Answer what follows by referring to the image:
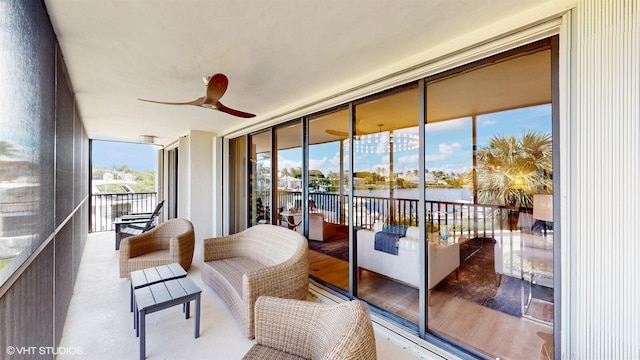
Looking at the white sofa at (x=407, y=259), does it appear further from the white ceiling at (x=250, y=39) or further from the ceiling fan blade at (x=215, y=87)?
the ceiling fan blade at (x=215, y=87)

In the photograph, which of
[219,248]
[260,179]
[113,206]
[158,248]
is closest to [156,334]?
[219,248]

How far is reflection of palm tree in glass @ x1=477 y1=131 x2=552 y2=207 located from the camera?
10.00ft

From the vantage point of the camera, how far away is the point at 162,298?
2.14m

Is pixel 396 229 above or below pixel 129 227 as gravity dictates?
above

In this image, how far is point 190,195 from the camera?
563cm

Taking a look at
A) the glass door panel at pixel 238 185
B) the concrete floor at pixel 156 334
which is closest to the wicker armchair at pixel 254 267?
the concrete floor at pixel 156 334

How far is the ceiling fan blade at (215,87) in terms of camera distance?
2.19 m

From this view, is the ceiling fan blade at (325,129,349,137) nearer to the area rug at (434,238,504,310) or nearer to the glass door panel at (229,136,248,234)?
the area rug at (434,238,504,310)

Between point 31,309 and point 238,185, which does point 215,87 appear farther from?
point 238,185

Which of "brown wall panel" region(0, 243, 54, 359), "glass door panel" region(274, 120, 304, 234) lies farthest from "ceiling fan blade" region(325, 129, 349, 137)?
"brown wall panel" region(0, 243, 54, 359)

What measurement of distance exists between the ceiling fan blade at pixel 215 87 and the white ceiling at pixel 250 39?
0.82 feet

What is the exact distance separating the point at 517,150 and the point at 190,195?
6.02m

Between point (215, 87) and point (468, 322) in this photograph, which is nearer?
point (215, 87)

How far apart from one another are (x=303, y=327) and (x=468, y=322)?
1.77 m
